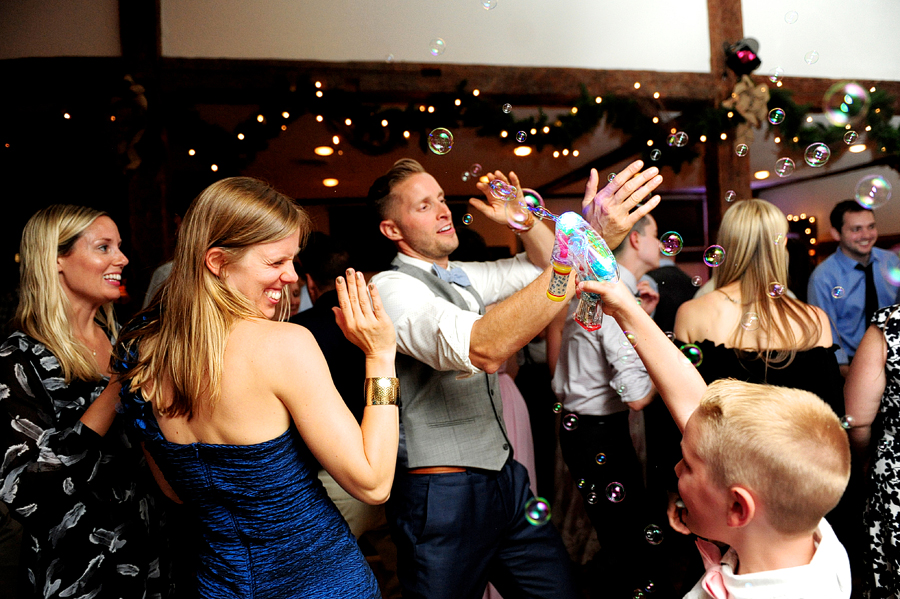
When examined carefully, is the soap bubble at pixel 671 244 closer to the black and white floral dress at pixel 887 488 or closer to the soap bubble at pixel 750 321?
the soap bubble at pixel 750 321

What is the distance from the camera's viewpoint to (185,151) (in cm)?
370

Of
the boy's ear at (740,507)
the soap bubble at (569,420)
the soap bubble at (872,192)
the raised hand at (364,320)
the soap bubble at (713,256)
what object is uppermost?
the soap bubble at (872,192)

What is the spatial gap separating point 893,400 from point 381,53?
3.16m

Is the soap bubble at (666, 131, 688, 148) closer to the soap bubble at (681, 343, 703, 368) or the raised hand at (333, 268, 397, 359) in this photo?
the soap bubble at (681, 343, 703, 368)

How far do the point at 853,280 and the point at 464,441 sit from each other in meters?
2.82

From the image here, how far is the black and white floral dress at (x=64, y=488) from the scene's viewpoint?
154cm

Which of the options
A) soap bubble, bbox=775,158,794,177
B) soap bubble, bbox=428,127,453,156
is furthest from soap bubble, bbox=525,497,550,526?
soap bubble, bbox=775,158,794,177

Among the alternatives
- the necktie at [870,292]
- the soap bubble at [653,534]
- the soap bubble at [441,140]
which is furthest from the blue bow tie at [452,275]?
the necktie at [870,292]

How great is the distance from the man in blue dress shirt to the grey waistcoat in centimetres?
253

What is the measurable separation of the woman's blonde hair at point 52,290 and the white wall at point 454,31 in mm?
2091

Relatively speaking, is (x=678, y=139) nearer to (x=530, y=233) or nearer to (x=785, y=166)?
(x=785, y=166)

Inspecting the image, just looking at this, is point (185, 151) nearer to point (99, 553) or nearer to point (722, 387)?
point (99, 553)

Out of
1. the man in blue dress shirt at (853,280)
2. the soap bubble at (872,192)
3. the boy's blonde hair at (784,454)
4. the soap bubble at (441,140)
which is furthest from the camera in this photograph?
the man in blue dress shirt at (853,280)

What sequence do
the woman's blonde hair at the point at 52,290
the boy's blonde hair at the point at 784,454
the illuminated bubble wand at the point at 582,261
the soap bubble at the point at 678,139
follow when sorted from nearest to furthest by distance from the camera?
the boy's blonde hair at the point at 784,454, the illuminated bubble wand at the point at 582,261, the woman's blonde hair at the point at 52,290, the soap bubble at the point at 678,139
